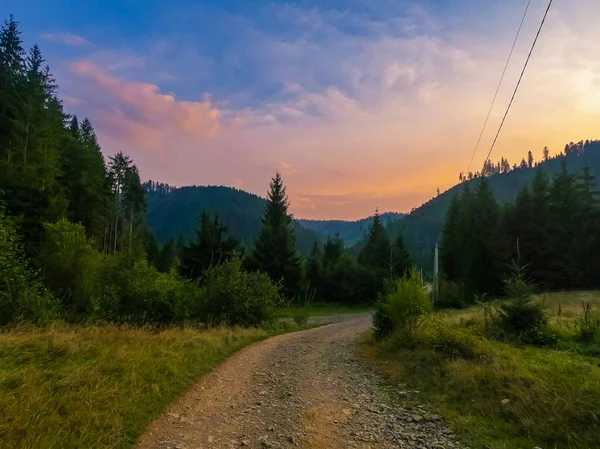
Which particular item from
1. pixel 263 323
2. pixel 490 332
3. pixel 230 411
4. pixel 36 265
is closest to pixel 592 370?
pixel 490 332

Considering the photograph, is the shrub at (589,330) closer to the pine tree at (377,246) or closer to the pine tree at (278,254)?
the pine tree at (278,254)

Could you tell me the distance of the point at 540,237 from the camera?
44.2 m

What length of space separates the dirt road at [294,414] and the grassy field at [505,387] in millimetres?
560

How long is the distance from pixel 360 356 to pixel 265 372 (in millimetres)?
3458

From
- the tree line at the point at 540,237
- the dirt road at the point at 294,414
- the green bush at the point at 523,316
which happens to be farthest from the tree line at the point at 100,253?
the tree line at the point at 540,237

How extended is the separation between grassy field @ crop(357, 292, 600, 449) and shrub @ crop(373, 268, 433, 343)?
94 cm

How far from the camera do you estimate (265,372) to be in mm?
9172

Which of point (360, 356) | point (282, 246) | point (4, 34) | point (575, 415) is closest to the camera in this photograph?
point (575, 415)

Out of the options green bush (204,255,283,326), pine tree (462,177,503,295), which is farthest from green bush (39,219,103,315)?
pine tree (462,177,503,295)

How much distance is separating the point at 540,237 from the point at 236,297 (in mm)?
41443

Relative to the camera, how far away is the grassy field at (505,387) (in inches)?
199

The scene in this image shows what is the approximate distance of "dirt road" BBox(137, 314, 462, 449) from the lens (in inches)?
205

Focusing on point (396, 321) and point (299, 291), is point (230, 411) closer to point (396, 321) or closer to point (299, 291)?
point (396, 321)

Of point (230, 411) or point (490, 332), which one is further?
point (490, 332)
